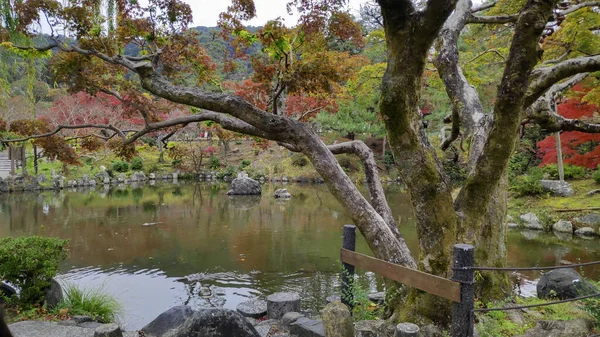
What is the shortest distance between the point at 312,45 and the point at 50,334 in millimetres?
4531

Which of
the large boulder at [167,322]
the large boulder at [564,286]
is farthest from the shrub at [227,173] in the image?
the large boulder at [564,286]

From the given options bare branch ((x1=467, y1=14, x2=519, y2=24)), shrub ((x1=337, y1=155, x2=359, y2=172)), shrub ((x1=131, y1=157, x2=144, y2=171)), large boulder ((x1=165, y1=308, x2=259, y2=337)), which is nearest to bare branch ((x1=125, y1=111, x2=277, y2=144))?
large boulder ((x1=165, y1=308, x2=259, y2=337))

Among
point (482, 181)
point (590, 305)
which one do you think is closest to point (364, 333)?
point (482, 181)

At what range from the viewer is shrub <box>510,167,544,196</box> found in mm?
12850

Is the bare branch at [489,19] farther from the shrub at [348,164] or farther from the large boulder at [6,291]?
the shrub at [348,164]

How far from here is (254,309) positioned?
5.03 meters

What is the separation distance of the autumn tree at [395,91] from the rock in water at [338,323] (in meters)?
0.60

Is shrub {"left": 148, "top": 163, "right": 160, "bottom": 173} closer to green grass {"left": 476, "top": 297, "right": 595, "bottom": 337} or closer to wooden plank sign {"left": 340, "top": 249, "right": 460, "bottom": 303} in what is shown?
wooden plank sign {"left": 340, "top": 249, "right": 460, "bottom": 303}

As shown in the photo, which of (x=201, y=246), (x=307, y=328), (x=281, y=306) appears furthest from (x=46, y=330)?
(x=201, y=246)

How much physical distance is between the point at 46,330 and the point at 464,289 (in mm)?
3790

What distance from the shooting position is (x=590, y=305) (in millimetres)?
3531

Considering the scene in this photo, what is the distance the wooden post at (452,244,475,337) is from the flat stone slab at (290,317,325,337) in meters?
1.15

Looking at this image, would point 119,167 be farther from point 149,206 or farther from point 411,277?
point 411,277

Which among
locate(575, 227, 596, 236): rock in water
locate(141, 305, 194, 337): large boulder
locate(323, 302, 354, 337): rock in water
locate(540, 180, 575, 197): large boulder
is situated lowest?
locate(575, 227, 596, 236): rock in water
